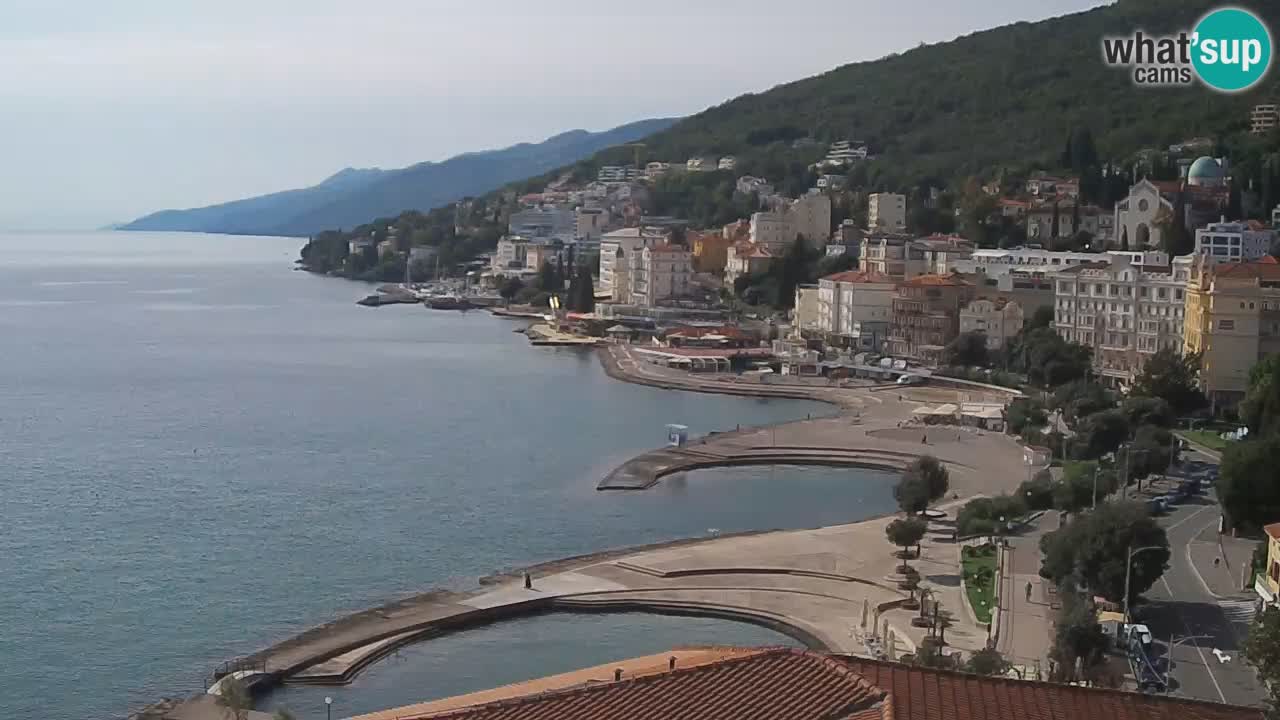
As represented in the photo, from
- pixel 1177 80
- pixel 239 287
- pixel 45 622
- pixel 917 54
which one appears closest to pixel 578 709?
pixel 45 622

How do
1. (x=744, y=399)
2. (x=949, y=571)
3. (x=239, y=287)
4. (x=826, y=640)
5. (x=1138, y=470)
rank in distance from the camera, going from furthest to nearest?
(x=239, y=287) < (x=744, y=399) < (x=1138, y=470) < (x=949, y=571) < (x=826, y=640)

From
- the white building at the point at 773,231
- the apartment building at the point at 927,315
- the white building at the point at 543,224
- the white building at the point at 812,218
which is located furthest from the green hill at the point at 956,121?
the apartment building at the point at 927,315

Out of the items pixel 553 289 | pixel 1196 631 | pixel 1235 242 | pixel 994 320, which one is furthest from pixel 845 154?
pixel 1196 631

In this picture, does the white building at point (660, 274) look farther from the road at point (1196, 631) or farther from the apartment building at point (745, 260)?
the road at point (1196, 631)

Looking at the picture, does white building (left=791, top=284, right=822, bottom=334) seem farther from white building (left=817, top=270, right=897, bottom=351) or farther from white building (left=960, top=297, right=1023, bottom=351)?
white building (left=960, top=297, right=1023, bottom=351)

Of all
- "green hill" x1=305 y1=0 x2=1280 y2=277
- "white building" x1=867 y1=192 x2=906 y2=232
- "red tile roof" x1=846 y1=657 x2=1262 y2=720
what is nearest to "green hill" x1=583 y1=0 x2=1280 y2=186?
"green hill" x1=305 y1=0 x2=1280 y2=277

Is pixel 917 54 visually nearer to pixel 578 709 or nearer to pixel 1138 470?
pixel 1138 470

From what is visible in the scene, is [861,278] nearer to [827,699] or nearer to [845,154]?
[845,154]
